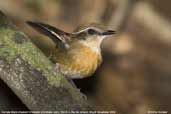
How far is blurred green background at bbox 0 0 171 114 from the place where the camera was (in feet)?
19.8

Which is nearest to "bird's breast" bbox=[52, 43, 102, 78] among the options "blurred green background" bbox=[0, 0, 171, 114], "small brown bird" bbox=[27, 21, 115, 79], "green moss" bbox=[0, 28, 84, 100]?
"small brown bird" bbox=[27, 21, 115, 79]

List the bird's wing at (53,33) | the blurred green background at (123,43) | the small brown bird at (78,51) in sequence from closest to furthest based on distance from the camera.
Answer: the bird's wing at (53,33) → the small brown bird at (78,51) → the blurred green background at (123,43)

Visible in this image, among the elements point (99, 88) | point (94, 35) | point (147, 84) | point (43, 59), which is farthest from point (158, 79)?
point (43, 59)

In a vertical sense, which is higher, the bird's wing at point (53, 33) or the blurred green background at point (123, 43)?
the bird's wing at point (53, 33)

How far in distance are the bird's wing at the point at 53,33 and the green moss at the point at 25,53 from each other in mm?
278

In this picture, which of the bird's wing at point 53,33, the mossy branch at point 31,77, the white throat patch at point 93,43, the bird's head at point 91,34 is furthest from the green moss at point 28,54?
the white throat patch at point 93,43

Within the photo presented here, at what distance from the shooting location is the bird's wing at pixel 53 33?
3205 mm

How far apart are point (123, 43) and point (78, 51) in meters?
2.94

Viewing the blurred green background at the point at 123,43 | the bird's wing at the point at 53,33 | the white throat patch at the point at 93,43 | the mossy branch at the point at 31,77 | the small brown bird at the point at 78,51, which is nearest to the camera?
the mossy branch at the point at 31,77

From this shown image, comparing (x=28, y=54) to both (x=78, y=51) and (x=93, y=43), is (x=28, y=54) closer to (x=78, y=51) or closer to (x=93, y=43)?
(x=78, y=51)

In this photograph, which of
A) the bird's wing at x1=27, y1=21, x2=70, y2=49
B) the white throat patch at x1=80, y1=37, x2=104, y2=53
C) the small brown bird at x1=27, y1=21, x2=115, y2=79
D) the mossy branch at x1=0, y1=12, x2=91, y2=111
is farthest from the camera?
the white throat patch at x1=80, y1=37, x2=104, y2=53

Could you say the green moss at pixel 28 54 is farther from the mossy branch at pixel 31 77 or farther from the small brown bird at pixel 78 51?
the small brown bird at pixel 78 51

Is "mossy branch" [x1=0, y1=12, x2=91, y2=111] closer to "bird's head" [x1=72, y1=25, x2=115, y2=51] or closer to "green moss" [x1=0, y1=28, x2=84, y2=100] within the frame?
"green moss" [x1=0, y1=28, x2=84, y2=100]

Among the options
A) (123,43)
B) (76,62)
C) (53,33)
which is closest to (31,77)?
(53,33)
